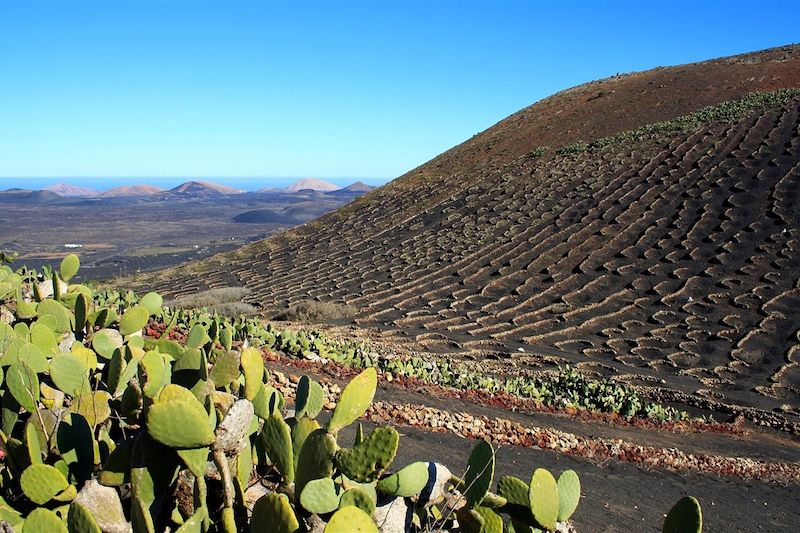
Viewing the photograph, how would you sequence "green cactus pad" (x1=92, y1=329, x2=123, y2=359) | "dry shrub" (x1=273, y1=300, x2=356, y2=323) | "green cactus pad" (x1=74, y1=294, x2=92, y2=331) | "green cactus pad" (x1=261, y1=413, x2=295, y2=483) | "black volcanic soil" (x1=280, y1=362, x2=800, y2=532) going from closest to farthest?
"green cactus pad" (x1=261, y1=413, x2=295, y2=483), "green cactus pad" (x1=92, y1=329, x2=123, y2=359), "green cactus pad" (x1=74, y1=294, x2=92, y2=331), "black volcanic soil" (x1=280, y1=362, x2=800, y2=532), "dry shrub" (x1=273, y1=300, x2=356, y2=323)

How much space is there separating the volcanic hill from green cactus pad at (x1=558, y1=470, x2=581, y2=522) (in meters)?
6.23

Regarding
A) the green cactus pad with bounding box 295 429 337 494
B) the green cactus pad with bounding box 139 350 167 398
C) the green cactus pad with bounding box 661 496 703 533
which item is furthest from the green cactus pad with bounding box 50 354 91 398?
the green cactus pad with bounding box 661 496 703 533

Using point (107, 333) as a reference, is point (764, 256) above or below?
below

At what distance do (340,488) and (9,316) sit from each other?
3.35m

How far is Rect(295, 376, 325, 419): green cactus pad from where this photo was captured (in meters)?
2.62

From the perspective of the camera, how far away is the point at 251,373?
2.69 m

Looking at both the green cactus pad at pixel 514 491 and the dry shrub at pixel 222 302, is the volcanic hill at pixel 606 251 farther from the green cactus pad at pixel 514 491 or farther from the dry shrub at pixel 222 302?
the green cactus pad at pixel 514 491

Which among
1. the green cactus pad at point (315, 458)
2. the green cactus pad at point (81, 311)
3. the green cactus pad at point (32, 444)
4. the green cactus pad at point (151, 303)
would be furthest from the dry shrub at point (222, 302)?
the green cactus pad at point (315, 458)

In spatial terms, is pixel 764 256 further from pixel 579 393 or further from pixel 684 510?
pixel 684 510

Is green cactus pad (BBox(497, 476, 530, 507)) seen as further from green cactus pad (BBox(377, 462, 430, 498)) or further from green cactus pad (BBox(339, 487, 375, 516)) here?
green cactus pad (BBox(339, 487, 375, 516))

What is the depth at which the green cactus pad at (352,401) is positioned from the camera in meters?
2.39

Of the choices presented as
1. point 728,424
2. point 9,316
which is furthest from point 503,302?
point 9,316

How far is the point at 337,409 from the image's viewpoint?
2395mm

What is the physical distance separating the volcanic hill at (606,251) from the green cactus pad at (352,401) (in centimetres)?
671
